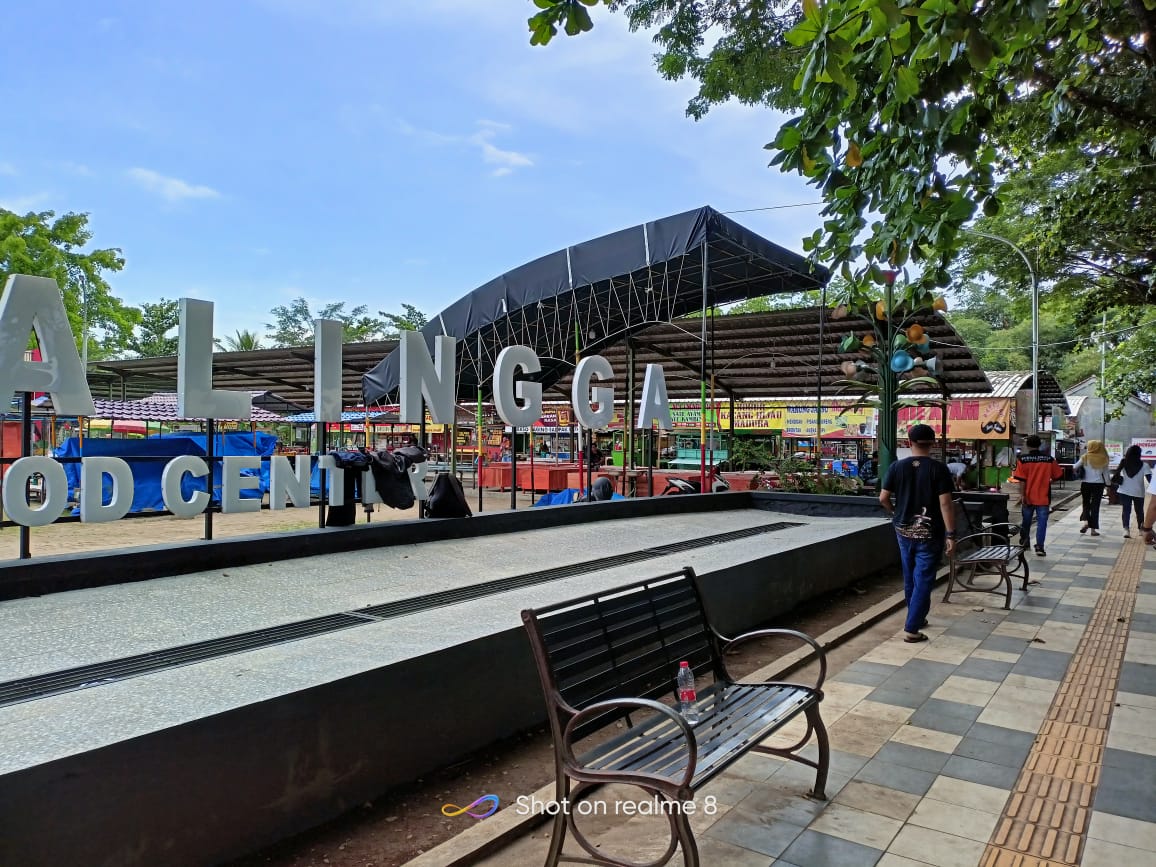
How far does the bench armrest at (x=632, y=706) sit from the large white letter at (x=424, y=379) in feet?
15.9

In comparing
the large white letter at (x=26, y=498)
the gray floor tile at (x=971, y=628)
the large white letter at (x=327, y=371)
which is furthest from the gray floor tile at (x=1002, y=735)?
the large white letter at (x=26, y=498)

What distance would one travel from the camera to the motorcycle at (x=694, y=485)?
44.6 feet

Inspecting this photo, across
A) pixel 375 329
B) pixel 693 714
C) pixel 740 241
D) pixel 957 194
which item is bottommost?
pixel 693 714

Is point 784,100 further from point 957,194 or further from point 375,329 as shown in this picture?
point 375,329

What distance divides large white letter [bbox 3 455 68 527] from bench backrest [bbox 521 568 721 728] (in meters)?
3.68

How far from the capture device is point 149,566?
5.11 m

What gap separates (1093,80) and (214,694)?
8.87 m

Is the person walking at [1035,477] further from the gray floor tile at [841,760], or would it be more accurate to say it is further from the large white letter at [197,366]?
the large white letter at [197,366]

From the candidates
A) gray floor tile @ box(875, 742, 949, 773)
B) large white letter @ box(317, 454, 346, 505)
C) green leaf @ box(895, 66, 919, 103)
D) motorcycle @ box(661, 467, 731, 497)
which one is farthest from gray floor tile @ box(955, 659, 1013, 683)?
motorcycle @ box(661, 467, 731, 497)

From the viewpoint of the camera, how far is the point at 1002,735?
3656 mm

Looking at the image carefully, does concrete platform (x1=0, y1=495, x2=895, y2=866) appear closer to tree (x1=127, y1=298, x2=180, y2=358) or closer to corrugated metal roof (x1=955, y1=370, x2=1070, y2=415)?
corrugated metal roof (x1=955, y1=370, x2=1070, y2=415)

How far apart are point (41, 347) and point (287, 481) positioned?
196 cm

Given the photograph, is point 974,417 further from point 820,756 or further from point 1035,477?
point 820,756

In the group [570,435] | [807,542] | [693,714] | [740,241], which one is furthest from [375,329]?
[693,714]
